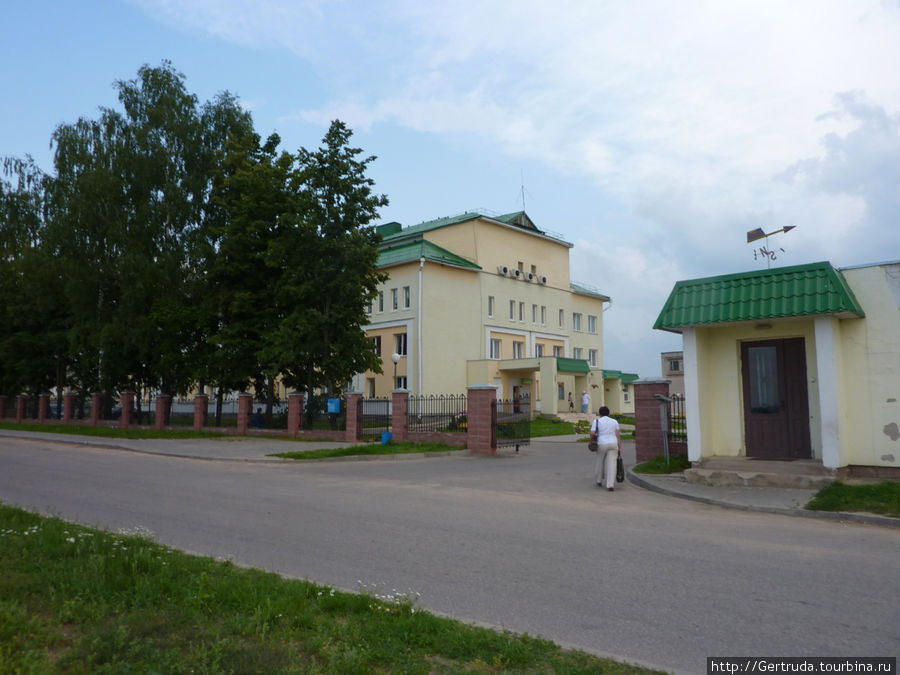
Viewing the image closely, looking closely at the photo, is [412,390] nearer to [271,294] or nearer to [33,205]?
[271,294]

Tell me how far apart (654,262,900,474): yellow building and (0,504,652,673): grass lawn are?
1035cm

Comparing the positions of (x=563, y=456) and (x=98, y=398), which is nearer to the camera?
(x=563, y=456)

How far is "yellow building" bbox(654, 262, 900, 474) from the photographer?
41.2ft

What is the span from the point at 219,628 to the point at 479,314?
147ft

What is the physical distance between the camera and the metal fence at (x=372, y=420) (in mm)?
25938

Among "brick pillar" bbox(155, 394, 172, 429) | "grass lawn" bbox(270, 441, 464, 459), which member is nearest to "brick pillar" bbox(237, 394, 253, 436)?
"brick pillar" bbox(155, 394, 172, 429)

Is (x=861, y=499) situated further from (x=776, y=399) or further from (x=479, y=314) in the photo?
(x=479, y=314)

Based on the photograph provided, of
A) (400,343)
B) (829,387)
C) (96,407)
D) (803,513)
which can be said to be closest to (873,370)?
(829,387)

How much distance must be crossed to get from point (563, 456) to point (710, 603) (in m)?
16.4

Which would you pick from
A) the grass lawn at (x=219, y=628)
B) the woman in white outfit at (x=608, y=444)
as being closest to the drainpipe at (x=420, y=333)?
the woman in white outfit at (x=608, y=444)

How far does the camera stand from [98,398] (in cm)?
3641

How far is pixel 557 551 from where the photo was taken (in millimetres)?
7641

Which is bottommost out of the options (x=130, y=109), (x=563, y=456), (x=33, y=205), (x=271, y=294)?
(x=563, y=456)

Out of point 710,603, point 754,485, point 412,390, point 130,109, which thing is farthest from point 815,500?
point 130,109
